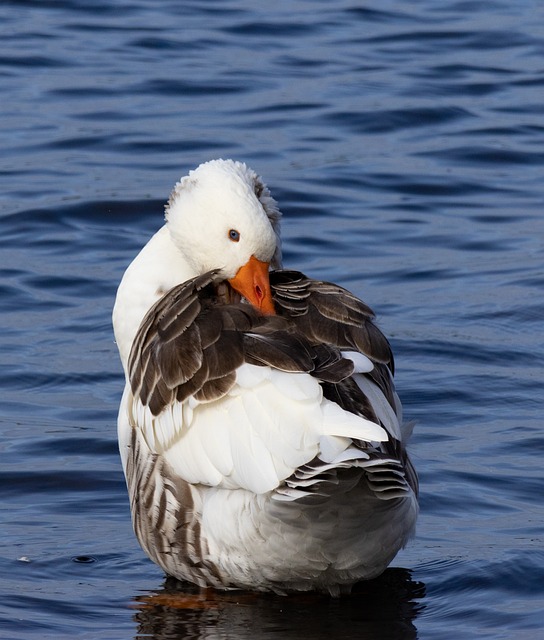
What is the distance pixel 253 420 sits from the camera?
486 cm

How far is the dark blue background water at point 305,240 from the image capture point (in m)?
5.66

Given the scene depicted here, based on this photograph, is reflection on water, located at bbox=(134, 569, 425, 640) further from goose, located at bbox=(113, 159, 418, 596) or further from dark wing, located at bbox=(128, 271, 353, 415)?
dark wing, located at bbox=(128, 271, 353, 415)

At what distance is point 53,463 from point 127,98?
6922mm

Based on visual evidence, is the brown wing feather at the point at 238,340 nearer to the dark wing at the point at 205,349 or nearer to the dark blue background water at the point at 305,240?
the dark wing at the point at 205,349

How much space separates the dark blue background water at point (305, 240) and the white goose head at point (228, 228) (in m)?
1.26

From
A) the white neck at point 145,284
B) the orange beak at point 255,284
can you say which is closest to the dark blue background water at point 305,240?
the white neck at point 145,284

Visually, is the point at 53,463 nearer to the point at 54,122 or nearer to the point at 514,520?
the point at 514,520

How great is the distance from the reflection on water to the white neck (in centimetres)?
111

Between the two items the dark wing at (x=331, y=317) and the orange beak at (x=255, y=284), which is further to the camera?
the orange beak at (x=255, y=284)

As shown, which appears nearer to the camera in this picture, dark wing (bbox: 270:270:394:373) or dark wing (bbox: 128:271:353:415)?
dark wing (bbox: 128:271:353:415)

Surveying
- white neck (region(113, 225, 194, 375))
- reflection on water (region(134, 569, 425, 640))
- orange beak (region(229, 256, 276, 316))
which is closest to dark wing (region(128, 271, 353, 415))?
orange beak (region(229, 256, 276, 316))

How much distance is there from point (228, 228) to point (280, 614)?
1.55 meters

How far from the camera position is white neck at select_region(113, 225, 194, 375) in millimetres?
6148

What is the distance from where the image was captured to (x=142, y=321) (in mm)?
5859
